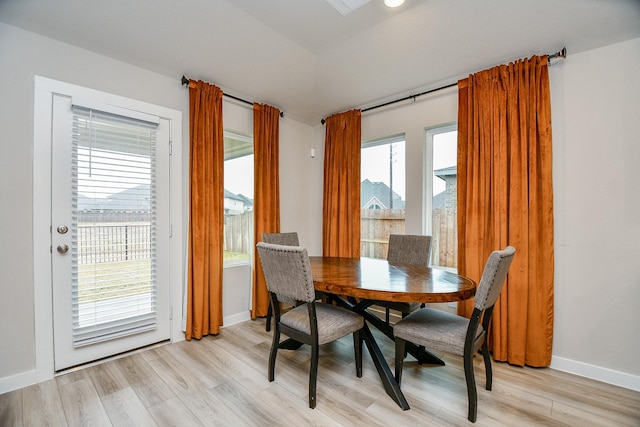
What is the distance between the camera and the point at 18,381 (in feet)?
6.40


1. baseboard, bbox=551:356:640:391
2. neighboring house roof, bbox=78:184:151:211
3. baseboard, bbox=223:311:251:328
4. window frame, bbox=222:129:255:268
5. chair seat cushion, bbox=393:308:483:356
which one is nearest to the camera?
chair seat cushion, bbox=393:308:483:356

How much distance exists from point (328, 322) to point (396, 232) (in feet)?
5.89

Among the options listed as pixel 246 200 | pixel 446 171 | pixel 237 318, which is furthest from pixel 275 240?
pixel 446 171

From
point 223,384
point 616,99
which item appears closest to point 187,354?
point 223,384

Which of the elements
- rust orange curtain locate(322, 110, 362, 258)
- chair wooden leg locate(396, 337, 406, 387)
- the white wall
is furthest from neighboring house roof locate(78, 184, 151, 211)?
the white wall

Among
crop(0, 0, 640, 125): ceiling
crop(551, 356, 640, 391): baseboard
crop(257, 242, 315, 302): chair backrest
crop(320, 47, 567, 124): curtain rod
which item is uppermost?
crop(0, 0, 640, 125): ceiling

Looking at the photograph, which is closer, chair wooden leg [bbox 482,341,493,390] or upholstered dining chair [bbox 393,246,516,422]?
upholstered dining chair [bbox 393,246,516,422]

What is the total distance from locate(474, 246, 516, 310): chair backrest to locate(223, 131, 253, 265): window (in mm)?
2507

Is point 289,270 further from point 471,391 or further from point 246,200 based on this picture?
point 246,200

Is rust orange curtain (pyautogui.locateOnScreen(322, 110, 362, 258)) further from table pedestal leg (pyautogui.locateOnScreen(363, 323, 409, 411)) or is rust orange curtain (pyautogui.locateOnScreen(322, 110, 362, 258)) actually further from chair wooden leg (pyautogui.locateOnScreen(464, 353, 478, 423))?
chair wooden leg (pyautogui.locateOnScreen(464, 353, 478, 423))

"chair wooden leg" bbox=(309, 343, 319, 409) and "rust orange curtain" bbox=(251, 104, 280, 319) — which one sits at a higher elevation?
"rust orange curtain" bbox=(251, 104, 280, 319)

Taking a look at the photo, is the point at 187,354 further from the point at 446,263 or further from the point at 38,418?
A: the point at 446,263

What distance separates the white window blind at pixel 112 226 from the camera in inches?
87.4

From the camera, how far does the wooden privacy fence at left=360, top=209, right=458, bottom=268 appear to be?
9.80ft
